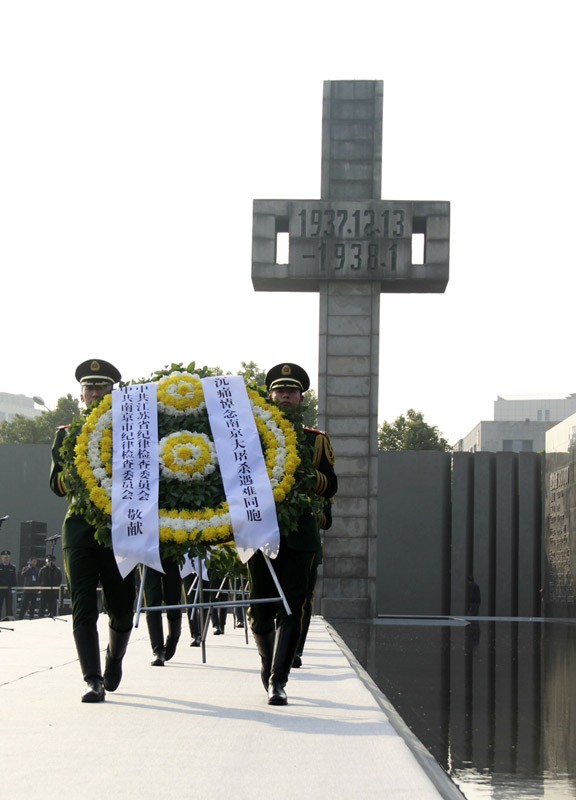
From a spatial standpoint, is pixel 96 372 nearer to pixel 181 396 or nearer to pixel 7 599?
pixel 181 396

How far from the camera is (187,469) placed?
7.04m

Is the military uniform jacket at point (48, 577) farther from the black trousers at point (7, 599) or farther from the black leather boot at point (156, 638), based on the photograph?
the black leather boot at point (156, 638)

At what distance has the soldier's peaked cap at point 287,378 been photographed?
7.68 metres

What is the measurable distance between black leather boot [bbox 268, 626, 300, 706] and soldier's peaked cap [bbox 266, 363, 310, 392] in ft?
5.50

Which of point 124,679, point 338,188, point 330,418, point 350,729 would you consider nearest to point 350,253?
point 338,188

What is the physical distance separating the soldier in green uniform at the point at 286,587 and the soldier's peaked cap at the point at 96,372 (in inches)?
49.5

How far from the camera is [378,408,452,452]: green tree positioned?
76.1m

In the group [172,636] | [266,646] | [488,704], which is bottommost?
[488,704]

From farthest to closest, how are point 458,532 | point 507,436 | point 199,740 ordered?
point 507,436 → point 458,532 → point 199,740

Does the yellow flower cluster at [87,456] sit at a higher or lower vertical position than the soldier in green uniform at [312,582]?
higher

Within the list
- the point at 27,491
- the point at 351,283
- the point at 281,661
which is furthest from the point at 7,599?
the point at 281,661

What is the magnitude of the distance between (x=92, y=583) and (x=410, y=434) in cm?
7024

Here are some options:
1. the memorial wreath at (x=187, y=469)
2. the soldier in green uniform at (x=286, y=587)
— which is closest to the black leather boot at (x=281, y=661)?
the soldier in green uniform at (x=286, y=587)

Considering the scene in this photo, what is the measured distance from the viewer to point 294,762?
471cm
